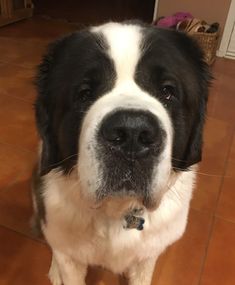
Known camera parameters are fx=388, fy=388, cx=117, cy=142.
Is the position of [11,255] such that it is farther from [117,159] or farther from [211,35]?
[211,35]

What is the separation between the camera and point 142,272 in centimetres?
126

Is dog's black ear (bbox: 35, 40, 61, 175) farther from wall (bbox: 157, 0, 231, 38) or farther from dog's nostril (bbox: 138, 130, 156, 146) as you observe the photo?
wall (bbox: 157, 0, 231, 38)

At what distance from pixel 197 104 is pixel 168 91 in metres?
0.12

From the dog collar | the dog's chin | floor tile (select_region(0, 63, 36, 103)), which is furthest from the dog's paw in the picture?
floor tile (select_region(0, 63, 36, 103))

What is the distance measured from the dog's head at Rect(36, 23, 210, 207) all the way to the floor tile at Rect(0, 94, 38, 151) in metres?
0.95

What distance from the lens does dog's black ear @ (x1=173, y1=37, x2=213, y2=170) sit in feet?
3.31

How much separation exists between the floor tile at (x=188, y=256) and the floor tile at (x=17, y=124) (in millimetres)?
853

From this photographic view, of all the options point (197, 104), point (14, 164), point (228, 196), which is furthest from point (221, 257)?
point (14, 164)

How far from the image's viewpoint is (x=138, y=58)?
88cm

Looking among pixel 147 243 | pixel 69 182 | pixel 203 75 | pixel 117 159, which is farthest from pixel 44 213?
pixel 203 75

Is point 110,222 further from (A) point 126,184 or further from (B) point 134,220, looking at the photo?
(A) point 126,184

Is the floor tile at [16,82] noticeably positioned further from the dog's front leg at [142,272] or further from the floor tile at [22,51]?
the dog's front leg at [142,272]

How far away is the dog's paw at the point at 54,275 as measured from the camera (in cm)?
134

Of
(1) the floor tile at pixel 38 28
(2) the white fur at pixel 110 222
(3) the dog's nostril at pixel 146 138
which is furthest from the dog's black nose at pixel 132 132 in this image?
(1) the floor tile at pixel 38 28
